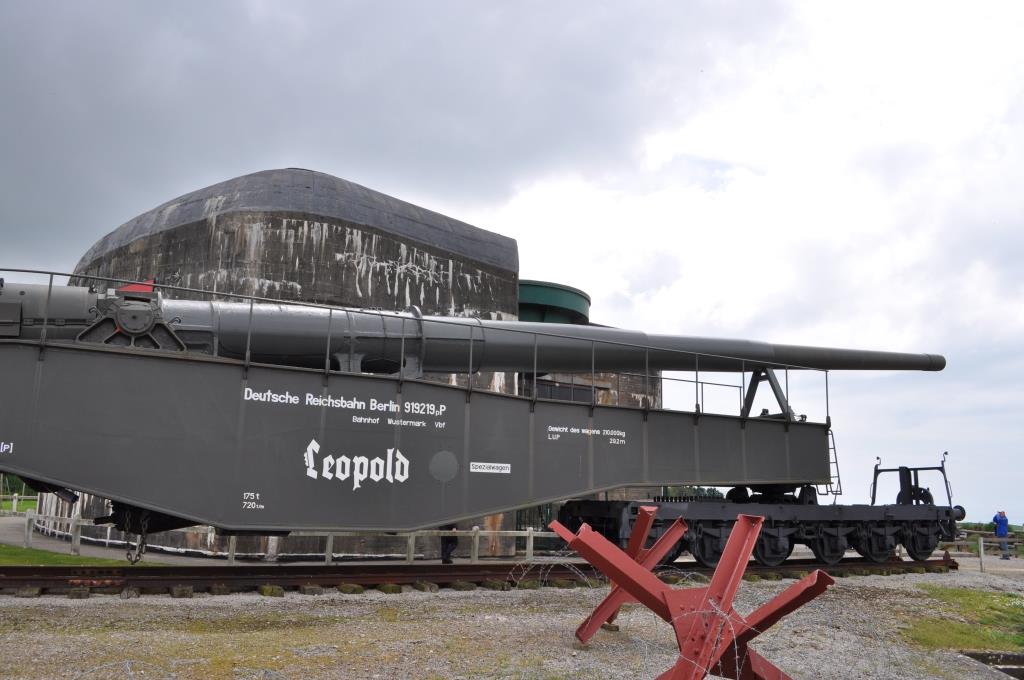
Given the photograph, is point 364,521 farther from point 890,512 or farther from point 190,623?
point 890,512

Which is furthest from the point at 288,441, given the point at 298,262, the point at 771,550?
the point at 298,262

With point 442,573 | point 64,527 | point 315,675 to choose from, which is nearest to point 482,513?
point 442,573

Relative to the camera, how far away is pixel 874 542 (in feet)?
49.9

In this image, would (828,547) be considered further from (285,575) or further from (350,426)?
(285,575)

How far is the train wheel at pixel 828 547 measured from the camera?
1454 centimetres

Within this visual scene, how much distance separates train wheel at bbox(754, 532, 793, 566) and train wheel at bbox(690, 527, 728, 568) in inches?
35.9

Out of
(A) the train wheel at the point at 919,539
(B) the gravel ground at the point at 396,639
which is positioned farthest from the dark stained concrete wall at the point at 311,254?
(A) the train wheel at the point at 919,539

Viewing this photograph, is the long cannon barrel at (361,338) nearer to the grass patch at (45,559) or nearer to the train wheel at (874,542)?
the train wheel at (874,542)

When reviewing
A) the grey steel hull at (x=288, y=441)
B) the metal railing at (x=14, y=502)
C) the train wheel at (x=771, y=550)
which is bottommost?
the metal railing at (x=14, y=502)

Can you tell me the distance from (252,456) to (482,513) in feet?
10.8

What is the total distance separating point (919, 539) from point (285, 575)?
41.2 ft

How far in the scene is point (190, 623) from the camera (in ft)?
26.1

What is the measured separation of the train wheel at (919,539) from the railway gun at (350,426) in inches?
56.8

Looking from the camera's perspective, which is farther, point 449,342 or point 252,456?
point 449,342
